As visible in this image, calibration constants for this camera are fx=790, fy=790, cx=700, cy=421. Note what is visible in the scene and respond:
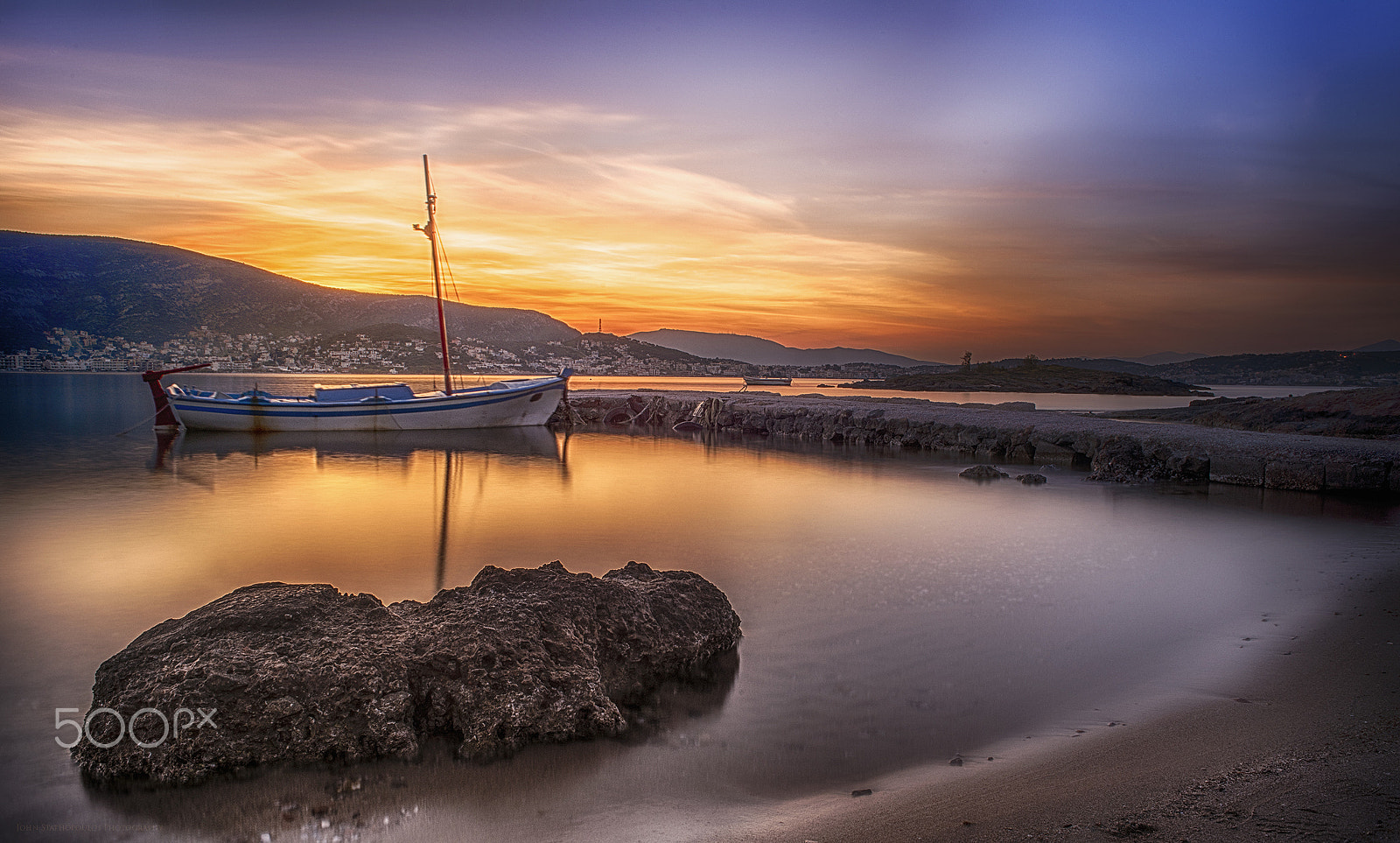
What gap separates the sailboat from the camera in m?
32.2

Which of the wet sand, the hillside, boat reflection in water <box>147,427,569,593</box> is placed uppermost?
the hillside

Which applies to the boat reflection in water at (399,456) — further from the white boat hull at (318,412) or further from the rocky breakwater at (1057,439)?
the rocky breakwater at (1057,439)

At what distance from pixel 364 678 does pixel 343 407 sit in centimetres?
3069

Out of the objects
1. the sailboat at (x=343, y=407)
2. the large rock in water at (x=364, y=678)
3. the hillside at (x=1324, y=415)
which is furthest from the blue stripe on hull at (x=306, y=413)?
the hillside at (x=1324, y=415)

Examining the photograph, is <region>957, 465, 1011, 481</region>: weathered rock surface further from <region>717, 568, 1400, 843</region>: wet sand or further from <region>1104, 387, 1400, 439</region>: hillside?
<region>717, 568, 1400, 843</region>: wet sand

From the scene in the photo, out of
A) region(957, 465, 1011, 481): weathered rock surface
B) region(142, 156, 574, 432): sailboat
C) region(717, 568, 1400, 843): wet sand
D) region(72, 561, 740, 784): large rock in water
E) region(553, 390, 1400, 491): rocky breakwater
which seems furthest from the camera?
region(142, 156, 574, 432): sailboat

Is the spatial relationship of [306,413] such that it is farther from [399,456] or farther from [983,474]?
[983,474]

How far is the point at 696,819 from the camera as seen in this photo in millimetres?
3711

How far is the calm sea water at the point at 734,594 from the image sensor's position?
389 centimetres

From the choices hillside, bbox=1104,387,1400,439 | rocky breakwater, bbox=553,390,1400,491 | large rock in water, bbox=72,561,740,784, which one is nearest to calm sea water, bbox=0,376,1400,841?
large rock in water, bbox=72,561,740,784

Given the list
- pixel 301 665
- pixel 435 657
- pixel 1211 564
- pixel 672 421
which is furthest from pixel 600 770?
pixel 672 421

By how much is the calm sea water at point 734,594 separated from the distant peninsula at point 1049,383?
61.1m

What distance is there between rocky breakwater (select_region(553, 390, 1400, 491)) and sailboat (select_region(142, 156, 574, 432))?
561 cm

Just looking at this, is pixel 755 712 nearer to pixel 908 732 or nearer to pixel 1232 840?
pixel 908 732
